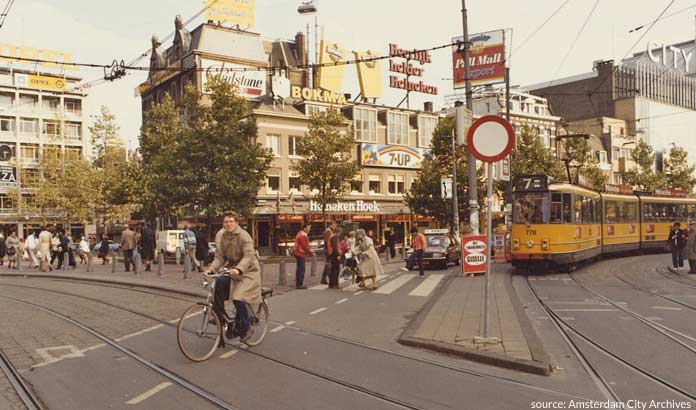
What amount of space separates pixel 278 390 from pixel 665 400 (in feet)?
11.4

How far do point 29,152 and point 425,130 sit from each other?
43460mm

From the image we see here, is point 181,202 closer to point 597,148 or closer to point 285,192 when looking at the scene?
point 285,192

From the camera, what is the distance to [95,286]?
18.3 m

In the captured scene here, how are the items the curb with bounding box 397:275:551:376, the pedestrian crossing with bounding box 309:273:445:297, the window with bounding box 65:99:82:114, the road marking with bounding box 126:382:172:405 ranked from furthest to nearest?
the window with bounding box 65:99:82:114 → the pedestrian crossing with bounding box 309:273:445:297 → the curb with bounding box 397:275:551:376 → the road marking with bounding box 126:382:172:405

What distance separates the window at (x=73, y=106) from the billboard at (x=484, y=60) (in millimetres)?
59741

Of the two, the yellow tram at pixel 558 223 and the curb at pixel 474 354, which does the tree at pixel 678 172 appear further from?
the curb at pixel 474 354

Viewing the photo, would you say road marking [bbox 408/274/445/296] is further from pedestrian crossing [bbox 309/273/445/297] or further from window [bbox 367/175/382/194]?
window [bbox 367/175/382/194]

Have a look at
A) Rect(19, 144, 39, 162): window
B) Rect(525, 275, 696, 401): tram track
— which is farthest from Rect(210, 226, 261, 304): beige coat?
Rect(19, 144, 39, 162): window

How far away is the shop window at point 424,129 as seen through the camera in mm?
58125

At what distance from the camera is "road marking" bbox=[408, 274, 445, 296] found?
49.9 ft

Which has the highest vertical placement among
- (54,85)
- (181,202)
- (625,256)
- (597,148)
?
(54,85)

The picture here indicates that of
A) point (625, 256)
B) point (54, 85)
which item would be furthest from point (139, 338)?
point (54, 85)

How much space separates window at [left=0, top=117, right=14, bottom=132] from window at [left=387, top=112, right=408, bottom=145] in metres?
41.9

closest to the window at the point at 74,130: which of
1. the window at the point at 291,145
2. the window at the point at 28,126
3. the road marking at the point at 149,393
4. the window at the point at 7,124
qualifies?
the window at the point at 28,126
